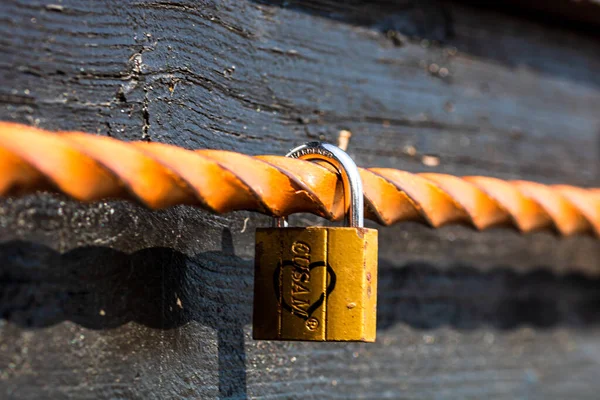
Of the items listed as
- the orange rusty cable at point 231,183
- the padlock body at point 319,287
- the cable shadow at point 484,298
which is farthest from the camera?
the cable shadow at point 484,298

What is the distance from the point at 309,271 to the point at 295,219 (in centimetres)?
22

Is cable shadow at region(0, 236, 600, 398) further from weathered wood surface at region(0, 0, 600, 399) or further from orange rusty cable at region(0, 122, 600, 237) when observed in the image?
orange rusty cable at region(0, 122, 600, 237)

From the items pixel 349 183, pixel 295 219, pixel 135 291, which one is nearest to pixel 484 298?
pixel 295 219

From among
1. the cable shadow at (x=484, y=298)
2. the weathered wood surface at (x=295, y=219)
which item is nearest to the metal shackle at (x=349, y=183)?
the weathered wood surface at (x=295, y=219)

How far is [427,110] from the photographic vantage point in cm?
112

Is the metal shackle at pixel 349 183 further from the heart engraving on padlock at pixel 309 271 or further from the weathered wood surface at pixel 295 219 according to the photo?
the weathered wood surface at pixel 295 219

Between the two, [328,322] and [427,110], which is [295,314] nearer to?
[328,322]

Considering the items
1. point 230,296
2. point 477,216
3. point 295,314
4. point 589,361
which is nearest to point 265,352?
point 230,296

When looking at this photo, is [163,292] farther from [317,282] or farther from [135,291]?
[317,282]

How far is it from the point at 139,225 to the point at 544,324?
788 millimetres

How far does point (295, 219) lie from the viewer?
0.94 meters

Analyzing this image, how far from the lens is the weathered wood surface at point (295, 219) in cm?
76

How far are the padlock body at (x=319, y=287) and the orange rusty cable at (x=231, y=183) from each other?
0.04m

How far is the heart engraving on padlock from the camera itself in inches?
28.3
